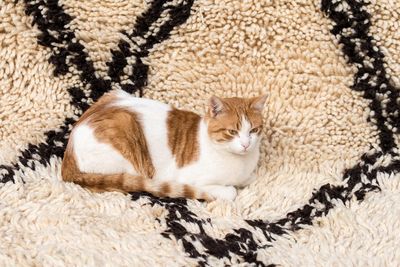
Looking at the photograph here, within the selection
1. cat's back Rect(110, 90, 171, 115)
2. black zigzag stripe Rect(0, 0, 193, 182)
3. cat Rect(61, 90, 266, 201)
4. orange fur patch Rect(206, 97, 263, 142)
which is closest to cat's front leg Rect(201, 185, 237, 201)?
cat Rect(61, 90, 266, 201)

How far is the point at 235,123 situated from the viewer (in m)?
1.37

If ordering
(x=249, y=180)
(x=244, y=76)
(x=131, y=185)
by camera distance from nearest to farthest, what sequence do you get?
(x=131, y=185), (x=249, y=180), (x=244, y=76)

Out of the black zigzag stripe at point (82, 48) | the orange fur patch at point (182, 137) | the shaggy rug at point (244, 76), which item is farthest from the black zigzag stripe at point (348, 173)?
the black zigzag stripe at point (82, 48)

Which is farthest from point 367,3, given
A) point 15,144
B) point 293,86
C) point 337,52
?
point 15,144

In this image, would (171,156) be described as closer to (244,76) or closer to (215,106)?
(215,106)

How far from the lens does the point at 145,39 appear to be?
161 centimetres

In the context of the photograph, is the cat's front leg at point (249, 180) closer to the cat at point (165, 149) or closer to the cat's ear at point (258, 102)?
the cat at point (165, 149)

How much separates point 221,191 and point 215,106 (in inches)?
7.9

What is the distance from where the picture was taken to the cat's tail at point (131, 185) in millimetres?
1344

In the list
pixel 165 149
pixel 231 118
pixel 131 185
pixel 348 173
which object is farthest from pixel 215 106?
pixel 348 173

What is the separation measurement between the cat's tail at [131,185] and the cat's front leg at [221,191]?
19 millimetres

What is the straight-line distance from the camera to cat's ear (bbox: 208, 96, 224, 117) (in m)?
1.38

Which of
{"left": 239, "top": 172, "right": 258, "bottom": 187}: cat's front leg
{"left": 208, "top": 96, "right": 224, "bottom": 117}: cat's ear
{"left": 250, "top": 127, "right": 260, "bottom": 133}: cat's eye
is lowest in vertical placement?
{"left": 239, "top": 172, "right": 258, "bottom": 187}: cat's front leg

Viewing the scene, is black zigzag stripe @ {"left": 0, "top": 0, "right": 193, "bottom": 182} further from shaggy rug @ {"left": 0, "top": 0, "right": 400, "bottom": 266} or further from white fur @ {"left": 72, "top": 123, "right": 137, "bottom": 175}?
white fur @ {"left": 72, "top": 123, "right": 137, "bottom": 175}
